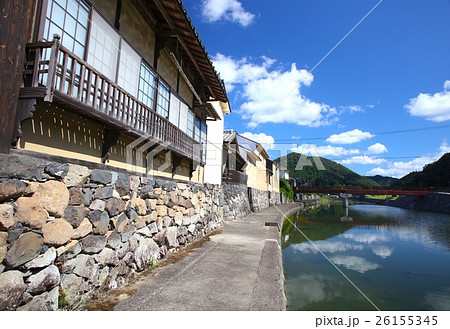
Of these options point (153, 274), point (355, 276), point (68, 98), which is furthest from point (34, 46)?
point (355, 276)

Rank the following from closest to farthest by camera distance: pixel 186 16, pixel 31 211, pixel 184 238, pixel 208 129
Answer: pixel 31 211, pixel 186 16, pixel 184 238, pixel 208 129

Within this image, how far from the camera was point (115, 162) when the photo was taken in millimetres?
4898

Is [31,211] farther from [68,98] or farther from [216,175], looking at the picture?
[216,175]

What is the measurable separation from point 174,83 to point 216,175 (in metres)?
6.03

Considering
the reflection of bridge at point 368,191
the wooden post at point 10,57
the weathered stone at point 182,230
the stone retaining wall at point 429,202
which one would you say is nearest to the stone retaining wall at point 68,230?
the wooden post at point 10,57

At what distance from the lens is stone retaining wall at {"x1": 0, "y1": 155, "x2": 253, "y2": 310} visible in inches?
103

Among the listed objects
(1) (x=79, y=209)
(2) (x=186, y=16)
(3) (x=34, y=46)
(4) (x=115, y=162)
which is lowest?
(1) (x=79, y=209)

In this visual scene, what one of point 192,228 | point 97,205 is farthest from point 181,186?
point 97,205

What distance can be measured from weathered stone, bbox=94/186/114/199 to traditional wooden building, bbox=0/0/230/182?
0.60 m

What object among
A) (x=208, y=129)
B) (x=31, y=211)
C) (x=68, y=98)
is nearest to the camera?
(x=31, y=211)

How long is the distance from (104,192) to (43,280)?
1.49 meters

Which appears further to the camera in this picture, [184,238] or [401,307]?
[184,238]

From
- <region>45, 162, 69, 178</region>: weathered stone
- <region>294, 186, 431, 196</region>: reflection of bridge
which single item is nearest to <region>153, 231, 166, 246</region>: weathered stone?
<region>45, 162, 69, 178</region>: weathered stone

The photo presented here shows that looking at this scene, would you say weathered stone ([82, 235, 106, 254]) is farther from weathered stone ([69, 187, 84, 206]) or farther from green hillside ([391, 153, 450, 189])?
green hillside ([391, 153, 450, 189])
